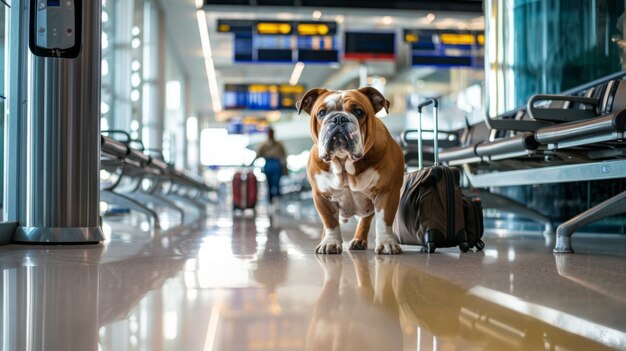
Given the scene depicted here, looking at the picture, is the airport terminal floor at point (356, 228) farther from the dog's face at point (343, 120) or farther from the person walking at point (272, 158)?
the person walking at point (272, 158)

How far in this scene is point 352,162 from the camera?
3541mm

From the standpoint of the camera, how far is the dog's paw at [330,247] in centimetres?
369

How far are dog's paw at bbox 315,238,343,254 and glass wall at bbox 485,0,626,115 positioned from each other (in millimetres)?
3934

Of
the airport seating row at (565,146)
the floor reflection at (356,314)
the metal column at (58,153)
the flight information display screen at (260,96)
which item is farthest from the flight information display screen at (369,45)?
the floor reflection at (356,314)

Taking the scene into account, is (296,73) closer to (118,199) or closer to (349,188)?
(118,199)

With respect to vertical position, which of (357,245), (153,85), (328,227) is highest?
(153,85)

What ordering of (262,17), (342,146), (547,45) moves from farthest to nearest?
(262,17) → (547,45) → (342,146)

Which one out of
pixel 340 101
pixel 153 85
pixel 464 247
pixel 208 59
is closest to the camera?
pixel 340 101

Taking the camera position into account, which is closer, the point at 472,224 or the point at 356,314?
the point at 356,314

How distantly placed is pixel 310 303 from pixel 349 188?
177cm

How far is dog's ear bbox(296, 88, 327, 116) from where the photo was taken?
3713mm

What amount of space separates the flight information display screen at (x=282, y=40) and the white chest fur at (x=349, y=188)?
10.7 metres

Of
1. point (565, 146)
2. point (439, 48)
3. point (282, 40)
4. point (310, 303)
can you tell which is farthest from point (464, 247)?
point (439, 48)

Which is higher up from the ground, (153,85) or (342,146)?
(153,85)
